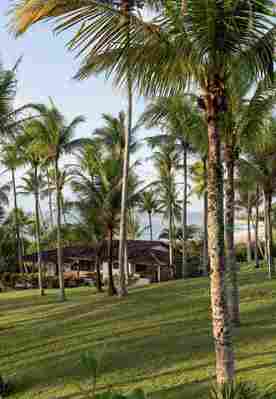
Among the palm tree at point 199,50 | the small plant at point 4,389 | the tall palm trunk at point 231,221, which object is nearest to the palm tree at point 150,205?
the tall palm trunk at point 231,221

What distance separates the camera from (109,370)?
948cm

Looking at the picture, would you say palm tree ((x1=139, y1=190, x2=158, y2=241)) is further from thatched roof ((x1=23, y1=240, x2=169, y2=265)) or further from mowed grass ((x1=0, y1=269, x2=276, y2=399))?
mowed grass ((x1=0, y1=269, x2=276, y2=399))

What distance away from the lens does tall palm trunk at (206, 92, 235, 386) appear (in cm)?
552

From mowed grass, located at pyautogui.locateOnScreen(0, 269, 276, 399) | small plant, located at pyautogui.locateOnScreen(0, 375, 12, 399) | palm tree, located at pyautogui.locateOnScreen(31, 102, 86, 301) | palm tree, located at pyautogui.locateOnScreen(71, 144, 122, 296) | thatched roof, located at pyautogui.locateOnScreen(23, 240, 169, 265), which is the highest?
palm tree, located at pyautogui.locateOnScreen(31, 102, 86, 301)

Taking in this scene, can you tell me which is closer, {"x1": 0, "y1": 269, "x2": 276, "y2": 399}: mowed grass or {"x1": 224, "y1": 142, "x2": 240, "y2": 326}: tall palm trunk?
{"x1": 0, "y1": 269, "x2": 276, "y2": 399}: mowed grass

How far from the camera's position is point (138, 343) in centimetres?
1130

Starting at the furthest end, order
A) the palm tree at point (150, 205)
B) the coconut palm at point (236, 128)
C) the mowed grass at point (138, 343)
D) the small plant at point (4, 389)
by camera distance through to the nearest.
→ the palm tree at point (150, 205), the coconut palm at point (236, 128), the small plant at point (4, 389), the mowed grass at point (138, 343)

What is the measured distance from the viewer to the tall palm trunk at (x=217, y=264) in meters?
5.52

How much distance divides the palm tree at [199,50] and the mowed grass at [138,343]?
9.36 feet

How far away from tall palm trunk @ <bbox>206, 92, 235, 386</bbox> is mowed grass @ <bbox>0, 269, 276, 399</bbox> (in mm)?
2091

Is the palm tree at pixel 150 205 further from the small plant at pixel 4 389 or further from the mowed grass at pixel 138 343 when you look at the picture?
the small plant at pixel 4 389

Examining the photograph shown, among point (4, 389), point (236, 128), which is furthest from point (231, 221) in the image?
point (4, 389)

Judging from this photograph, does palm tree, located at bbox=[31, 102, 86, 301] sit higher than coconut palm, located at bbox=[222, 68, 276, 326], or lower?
higher

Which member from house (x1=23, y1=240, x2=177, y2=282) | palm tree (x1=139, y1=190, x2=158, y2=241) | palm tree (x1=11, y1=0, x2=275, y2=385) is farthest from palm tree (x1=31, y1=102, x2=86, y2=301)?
palm tree (x1=139, y1=190, x2=158, y2=241)
